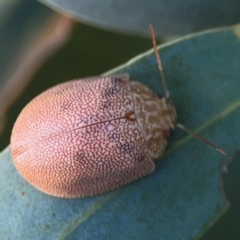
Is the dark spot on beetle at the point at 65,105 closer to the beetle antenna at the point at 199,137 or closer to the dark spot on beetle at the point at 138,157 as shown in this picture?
the dark spot on beetle at the point at 138,157

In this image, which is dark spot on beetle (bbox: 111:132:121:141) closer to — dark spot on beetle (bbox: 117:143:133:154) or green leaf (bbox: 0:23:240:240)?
dark spot on beetle (bbox: 117:143:133:154)

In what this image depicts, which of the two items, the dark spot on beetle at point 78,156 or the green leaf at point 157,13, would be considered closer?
the dark spot on beetle at point 78,156

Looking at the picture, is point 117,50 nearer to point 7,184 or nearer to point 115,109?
point 115,109

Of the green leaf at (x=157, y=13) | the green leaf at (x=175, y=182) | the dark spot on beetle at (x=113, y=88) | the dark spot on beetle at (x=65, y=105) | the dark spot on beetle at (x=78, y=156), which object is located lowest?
the green leaf at (x=175, y=182)

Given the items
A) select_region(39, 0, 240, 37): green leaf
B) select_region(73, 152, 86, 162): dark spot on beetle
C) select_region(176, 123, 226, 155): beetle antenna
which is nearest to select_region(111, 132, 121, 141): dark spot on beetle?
select_region(73, 152, 86, 162): dark spot on beetle

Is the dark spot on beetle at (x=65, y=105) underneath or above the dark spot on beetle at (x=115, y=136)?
above

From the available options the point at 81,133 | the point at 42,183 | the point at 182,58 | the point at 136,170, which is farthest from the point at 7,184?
the point at 182,58

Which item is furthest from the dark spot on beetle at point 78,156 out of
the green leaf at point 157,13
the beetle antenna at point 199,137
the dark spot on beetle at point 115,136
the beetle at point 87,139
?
the green leaf at point 157,13

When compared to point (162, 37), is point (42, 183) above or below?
below

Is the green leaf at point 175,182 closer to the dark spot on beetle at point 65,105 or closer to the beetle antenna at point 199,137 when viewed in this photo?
the beetle antenna at point 199,137

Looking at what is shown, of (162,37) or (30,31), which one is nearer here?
(162,37)
